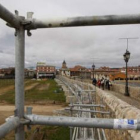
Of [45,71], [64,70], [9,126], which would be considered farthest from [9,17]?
[45,71]

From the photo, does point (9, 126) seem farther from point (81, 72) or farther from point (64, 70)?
point (64, 70)

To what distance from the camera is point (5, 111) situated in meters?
23.5

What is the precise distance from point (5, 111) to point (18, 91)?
2303 cm

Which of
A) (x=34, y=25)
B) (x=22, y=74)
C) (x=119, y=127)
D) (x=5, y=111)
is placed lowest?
(x=5, y=111)

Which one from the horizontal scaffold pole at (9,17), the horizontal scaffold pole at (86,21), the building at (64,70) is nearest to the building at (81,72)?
the building at (64,70)

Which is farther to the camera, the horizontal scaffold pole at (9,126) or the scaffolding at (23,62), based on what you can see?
the scaffolding at (23,62)

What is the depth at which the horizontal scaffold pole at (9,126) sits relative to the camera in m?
1.45

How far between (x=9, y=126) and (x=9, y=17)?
747mm

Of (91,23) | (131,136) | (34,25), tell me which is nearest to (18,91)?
(34,25)

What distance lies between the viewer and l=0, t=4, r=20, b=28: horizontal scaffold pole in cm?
148

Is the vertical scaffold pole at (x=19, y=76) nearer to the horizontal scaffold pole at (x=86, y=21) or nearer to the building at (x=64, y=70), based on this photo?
the horizontal scaffold pole at (x=86, y=21)

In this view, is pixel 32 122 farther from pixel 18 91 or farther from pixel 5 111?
pixel 5 111

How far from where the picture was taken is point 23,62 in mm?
1786

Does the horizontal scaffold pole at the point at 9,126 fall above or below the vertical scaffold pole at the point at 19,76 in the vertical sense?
below
